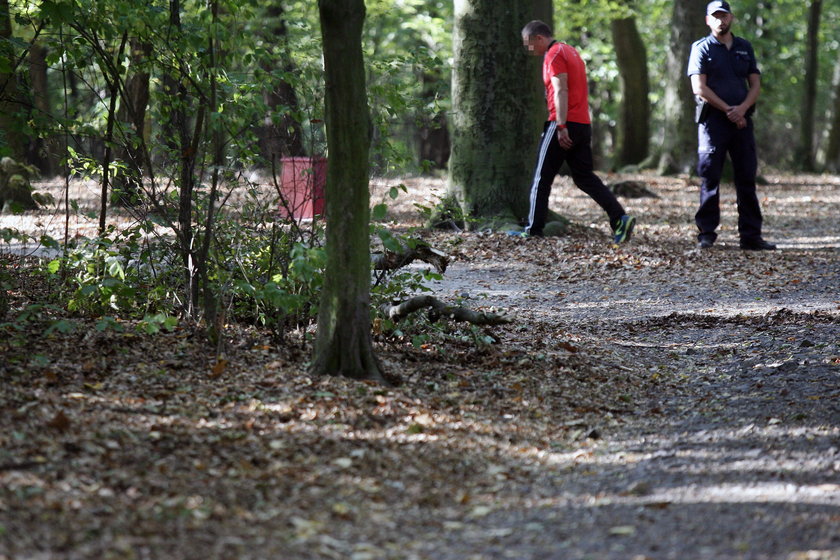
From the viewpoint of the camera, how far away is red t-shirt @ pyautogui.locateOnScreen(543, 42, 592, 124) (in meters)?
9.21

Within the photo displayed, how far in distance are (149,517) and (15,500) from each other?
17.5 inches

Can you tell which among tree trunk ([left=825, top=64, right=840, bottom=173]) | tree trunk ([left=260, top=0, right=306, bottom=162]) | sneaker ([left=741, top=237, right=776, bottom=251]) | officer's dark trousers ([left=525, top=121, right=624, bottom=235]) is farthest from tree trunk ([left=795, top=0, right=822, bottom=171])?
tree trunk ([left=260, top=0, right=306, bottom=162])

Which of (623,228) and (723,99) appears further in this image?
(623,228)

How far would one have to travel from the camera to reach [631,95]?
18.8 m

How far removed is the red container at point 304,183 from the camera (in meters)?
5.34

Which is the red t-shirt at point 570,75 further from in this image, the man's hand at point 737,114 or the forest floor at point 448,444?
the forest floor at point 448,444

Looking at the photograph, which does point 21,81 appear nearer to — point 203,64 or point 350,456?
point 203,64

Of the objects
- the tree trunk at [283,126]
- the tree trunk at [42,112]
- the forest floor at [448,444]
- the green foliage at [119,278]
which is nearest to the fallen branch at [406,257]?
the forest floor at [448,444]

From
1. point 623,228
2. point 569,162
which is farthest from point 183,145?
point 623,228

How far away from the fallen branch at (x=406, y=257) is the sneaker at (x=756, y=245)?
4.52 metres

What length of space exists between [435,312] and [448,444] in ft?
6.16

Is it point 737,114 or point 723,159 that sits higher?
point 737,114

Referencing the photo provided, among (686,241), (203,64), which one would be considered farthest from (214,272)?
(686,241)

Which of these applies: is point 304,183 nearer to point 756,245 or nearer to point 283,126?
point 283,126
